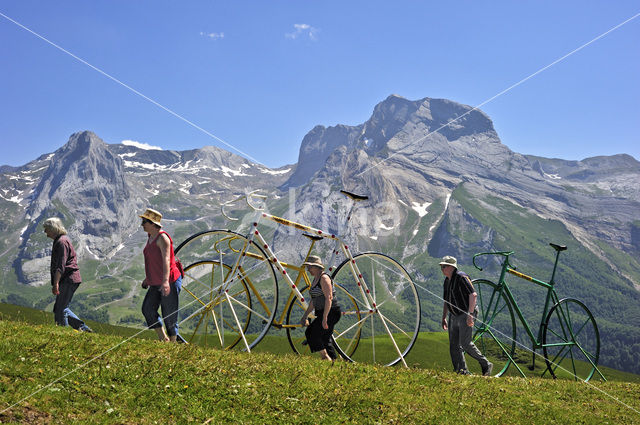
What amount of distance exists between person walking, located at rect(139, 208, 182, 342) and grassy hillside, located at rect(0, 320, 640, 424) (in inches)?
33.7

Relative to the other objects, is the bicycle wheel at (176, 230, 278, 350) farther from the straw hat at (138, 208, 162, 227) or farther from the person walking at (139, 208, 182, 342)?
the straw hat at (138, 208, 162, 227)

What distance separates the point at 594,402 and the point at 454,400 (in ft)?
16.7

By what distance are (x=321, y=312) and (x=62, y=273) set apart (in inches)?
258

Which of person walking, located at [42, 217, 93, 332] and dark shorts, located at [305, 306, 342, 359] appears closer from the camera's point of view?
dark shorts, located at [305, 306, 342, 359]

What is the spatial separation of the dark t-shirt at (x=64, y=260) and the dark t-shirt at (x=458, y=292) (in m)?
9.91

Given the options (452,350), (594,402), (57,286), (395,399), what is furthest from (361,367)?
(57,286)

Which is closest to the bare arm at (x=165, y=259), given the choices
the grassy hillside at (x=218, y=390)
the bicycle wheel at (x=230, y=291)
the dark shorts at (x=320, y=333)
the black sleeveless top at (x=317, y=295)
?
the bicycle wheel at (x=230, y=291)

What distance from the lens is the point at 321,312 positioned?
11969mm

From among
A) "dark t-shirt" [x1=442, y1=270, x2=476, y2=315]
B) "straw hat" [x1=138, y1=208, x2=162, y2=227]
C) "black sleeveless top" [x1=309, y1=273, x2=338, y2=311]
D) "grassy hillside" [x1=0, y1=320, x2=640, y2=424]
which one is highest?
"straw hat" [x1=138, y1=208, x2=162, y2=227]

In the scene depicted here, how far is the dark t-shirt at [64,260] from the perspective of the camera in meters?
12.1

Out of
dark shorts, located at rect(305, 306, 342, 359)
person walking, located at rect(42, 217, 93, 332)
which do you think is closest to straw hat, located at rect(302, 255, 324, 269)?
dark shorts, located at rect(305, 306, 342, 359)

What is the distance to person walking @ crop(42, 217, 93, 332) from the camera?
39.9 feet

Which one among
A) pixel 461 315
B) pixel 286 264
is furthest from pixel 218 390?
pixel 461 315

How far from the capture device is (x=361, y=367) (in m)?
11.2
